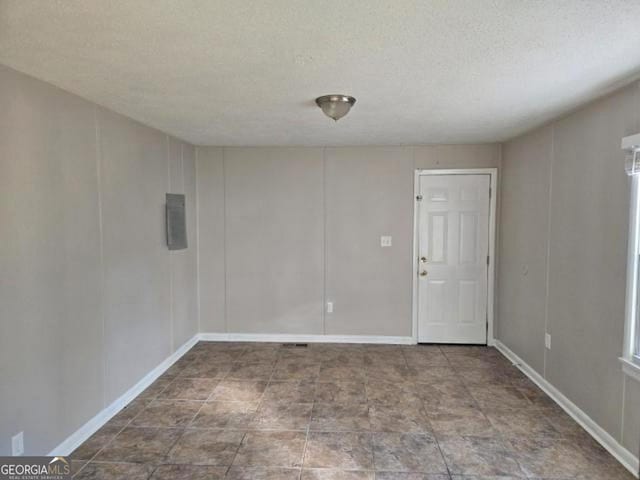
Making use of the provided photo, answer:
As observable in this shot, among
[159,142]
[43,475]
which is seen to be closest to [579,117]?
[159,142]

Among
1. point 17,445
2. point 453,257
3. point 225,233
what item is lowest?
point 17,445

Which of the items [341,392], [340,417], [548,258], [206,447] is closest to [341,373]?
[341,392]

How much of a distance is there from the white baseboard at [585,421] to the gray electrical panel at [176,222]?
3.64 metres

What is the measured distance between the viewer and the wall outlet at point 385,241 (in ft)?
14.4

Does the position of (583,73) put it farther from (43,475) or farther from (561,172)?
(43,475)

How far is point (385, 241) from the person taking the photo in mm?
4395

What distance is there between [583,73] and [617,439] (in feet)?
7.17

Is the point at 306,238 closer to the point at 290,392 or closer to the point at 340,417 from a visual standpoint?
the point at 290,392

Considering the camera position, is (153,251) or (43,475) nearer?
(43,475)

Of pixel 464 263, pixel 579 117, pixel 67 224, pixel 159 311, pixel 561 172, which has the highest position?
pixel 579 117

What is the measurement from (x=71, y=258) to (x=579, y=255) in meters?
3.46

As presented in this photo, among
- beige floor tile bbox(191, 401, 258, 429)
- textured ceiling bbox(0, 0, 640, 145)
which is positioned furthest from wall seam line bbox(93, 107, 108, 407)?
beige floor tile bbox(191, 401, 258, 429)

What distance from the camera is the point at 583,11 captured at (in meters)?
1.44

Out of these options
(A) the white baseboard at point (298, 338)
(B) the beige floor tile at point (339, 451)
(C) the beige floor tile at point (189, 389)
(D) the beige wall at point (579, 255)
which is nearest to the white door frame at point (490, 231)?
(A) the white baseboard at point (298, 338)
